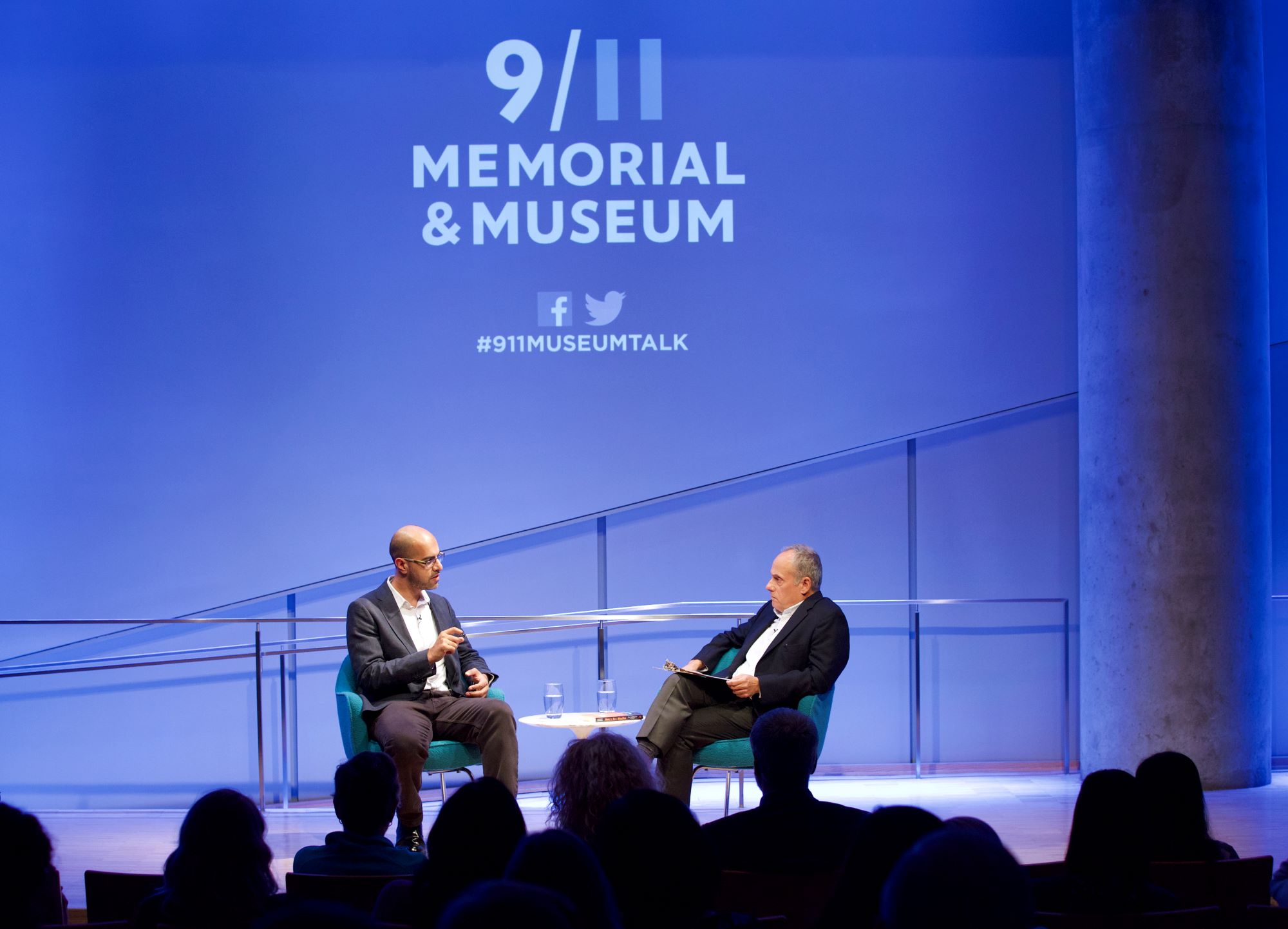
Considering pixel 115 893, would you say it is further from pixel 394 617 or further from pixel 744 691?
pixel 744 691

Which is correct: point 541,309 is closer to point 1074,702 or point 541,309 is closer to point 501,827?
point 1074,702

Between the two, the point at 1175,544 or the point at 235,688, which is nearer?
the point at 1175,544

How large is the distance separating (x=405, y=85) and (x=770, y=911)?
16.5ft

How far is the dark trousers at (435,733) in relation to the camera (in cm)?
477

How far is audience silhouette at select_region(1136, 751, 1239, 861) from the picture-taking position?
108 inches

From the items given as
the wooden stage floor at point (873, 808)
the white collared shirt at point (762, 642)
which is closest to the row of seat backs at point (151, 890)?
the wooden stage floor at point (873, 808)

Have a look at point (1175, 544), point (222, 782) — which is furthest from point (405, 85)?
point (1175, 544)

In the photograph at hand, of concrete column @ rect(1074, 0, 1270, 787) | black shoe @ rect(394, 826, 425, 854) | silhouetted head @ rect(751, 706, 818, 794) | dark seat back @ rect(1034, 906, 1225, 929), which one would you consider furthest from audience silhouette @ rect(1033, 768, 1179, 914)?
concrete column @ rect(1074, 0, 1270, 787)

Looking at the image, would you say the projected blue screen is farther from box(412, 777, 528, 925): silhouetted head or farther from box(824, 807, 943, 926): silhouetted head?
box(824, 807, 943, 926): silhouetted head

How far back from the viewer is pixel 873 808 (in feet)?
16.6

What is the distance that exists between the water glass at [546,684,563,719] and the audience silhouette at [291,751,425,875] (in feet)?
6.54

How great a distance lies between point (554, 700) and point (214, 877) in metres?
2.78

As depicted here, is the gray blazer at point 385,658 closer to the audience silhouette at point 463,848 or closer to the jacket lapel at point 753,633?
the jacket lapel at point 753,633

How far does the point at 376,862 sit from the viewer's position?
2957 millimetres
